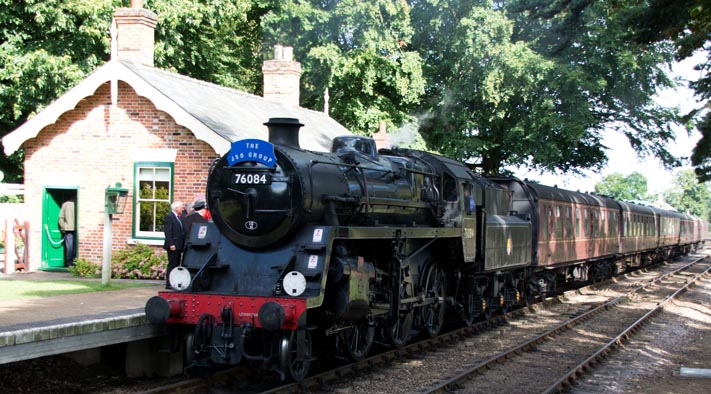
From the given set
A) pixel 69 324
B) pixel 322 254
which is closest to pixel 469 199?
pixel 322 254

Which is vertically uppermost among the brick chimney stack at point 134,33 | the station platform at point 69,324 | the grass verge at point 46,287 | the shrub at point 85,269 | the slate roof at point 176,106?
the brick chimney stack at point 134,33

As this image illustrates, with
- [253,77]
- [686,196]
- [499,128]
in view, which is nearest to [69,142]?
[253,77]

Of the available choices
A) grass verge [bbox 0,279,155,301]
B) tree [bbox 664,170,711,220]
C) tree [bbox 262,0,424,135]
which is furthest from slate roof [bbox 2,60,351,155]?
tree [bbox 664,170,711,220]

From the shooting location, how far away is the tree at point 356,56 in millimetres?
28125

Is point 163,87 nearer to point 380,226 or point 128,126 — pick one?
point 128,126

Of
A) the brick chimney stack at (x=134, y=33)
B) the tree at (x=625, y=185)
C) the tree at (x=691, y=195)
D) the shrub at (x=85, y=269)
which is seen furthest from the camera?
the tree at (x=691, y=195)

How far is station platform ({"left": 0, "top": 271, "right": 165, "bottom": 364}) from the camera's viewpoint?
712 cm

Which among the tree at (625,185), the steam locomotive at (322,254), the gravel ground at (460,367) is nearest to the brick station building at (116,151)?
the steam locomotive at (322,254)

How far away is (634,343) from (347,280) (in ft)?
19.9

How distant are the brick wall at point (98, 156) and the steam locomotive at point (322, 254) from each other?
545 cm

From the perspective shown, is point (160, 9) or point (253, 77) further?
point (253, 77)

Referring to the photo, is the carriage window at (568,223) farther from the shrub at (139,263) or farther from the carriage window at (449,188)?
the shrub at (139,263)

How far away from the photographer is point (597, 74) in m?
30.7

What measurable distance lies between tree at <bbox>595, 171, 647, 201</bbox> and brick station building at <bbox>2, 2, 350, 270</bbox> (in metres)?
92.6
